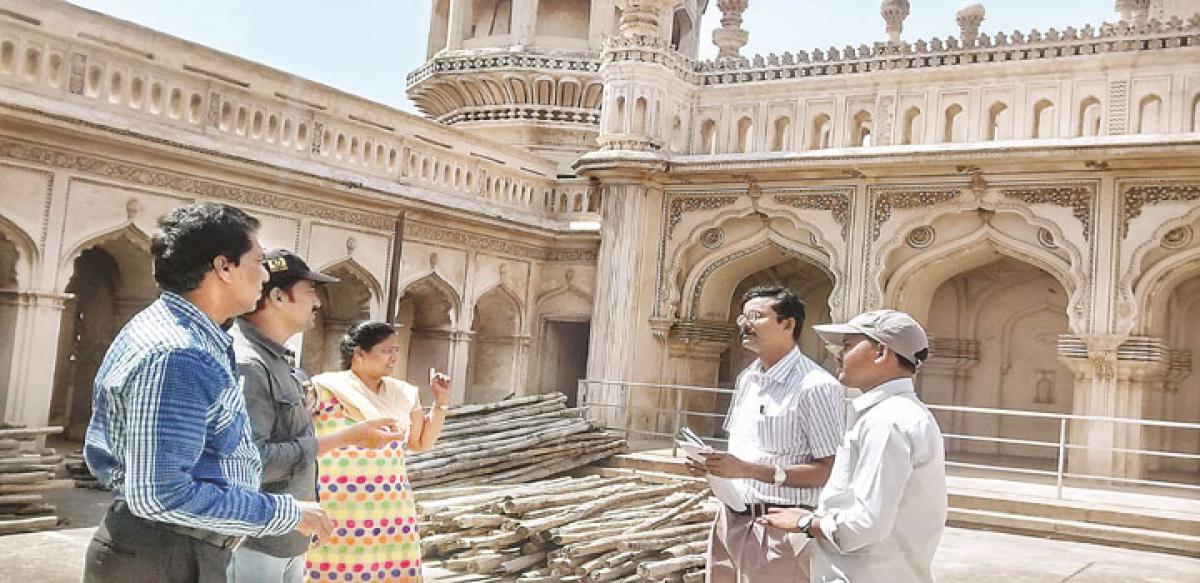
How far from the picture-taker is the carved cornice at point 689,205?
14.2 meters

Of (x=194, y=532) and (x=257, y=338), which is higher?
(x=257, y=338)

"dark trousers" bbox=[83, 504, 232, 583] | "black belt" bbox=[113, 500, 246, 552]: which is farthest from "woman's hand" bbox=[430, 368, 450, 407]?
"dark trousers" bbox=[83, 504, 232, 583]

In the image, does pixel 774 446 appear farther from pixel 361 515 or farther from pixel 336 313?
pixel 336 313

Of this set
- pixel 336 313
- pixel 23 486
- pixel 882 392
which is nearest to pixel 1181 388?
pixel 336 313

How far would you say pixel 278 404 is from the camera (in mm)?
3379

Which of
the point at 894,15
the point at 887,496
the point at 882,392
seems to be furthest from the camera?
the point at 894,15

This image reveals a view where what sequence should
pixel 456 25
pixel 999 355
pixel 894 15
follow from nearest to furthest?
pixel 894 15, pixel 999 355, pixel 456 25

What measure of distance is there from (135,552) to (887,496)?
1842mm

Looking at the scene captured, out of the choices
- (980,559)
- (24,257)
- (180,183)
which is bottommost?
(980,559)

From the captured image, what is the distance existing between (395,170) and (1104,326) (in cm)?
817

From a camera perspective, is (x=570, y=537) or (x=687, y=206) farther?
(x=687, y=206)

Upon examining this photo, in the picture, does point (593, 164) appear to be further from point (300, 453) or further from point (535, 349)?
point (300, 453)

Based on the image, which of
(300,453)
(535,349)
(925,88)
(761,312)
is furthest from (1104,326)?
(300,453)

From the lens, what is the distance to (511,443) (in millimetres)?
10688
